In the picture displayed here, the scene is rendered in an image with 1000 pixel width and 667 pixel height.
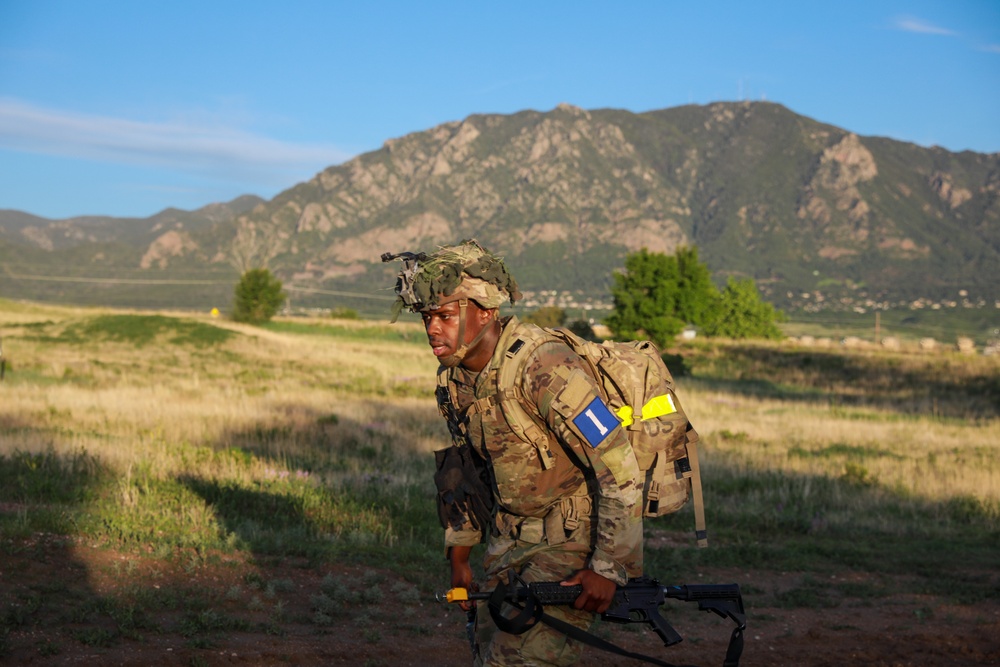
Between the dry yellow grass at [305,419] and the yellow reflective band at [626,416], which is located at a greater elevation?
the yellow reflective band at [626,416]

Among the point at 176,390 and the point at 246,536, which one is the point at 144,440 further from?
the point at 176,390

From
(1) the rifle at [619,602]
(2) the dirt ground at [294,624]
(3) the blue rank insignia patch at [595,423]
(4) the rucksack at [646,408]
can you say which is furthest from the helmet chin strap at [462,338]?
(2) the dirt ground at [294,624]

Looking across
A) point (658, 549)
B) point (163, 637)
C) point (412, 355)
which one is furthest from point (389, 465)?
point (412, 355)

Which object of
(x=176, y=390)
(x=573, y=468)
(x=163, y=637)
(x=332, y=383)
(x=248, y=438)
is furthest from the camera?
(x=332, y=383)

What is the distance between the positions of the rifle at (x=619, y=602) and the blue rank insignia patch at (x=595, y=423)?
0.55 meters

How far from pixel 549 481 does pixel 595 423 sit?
0.39 meters

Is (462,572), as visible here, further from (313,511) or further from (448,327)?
(313,511)

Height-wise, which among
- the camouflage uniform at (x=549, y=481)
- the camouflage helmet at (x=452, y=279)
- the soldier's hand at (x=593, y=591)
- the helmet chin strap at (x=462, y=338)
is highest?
the camouflage helmet at (x=452, y=279)

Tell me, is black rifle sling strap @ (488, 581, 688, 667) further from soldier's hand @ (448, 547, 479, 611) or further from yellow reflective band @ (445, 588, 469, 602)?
soldier's hand @ (448, 547, 479, 611)

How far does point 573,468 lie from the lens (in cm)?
383

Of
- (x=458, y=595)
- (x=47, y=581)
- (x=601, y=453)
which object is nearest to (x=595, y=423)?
(x=601, y=453)

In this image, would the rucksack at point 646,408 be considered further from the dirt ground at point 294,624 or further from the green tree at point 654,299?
the green tree at point 654,299

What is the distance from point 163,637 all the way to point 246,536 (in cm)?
257

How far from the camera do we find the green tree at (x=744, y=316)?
99375mm
